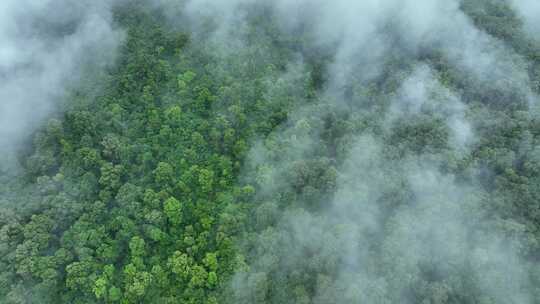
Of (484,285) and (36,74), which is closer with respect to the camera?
(484,285)

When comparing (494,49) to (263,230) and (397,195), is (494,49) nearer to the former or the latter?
(397,195)

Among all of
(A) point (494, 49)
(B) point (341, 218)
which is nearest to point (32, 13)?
(B) point (341, 218)

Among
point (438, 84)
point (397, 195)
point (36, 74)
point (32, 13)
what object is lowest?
point (397, 195)

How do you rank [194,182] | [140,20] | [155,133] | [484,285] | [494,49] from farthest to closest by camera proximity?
1. [140,20]
2. [494,49]
3. [155,133]
4. [194,182]
5. [484,285]

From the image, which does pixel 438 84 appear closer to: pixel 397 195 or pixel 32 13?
pixel 397 195

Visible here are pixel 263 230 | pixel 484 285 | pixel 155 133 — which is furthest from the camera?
pixel 155 133

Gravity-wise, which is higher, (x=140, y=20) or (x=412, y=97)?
(x=140, y=20)

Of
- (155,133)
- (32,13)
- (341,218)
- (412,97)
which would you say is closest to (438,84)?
(412,97)
